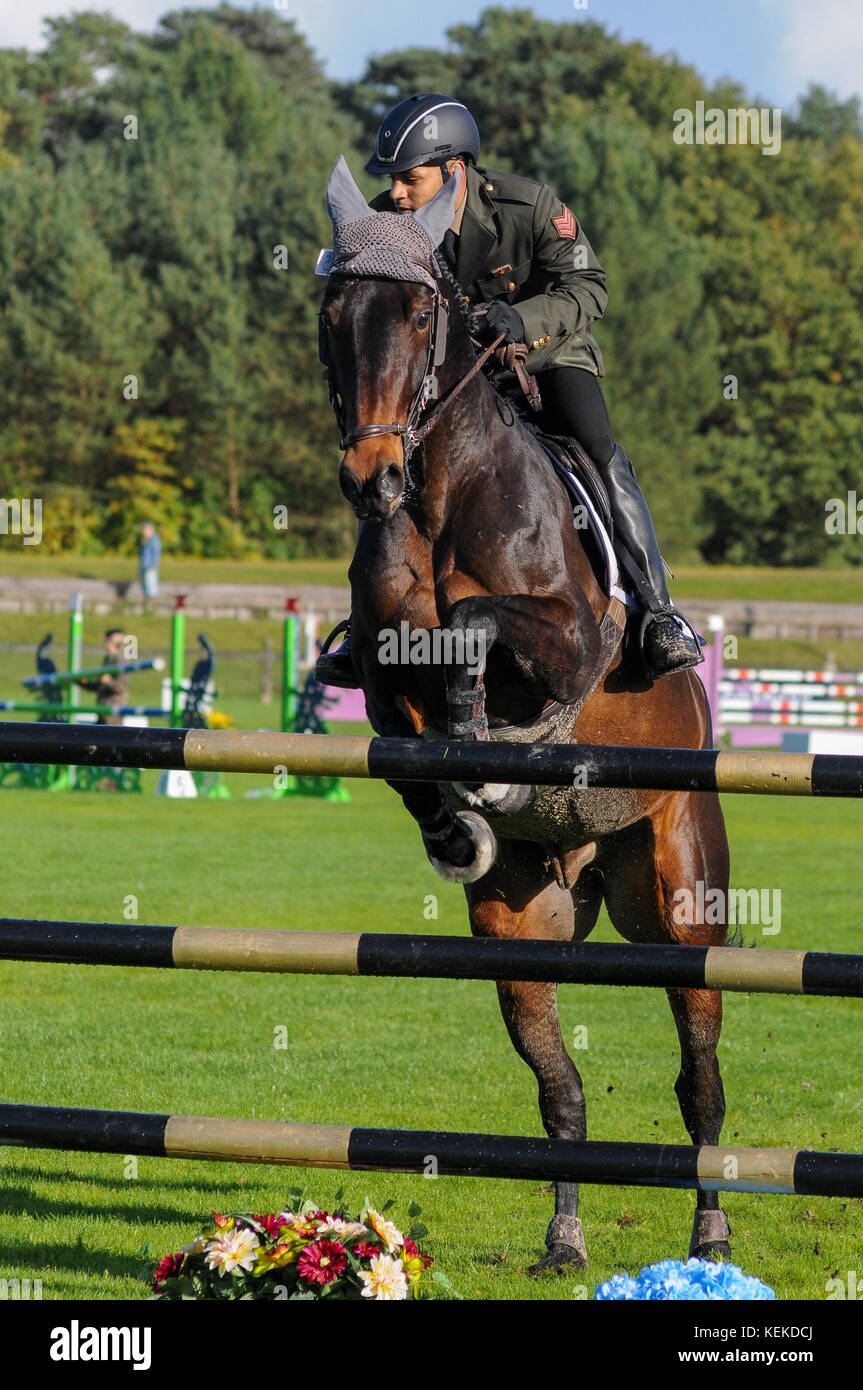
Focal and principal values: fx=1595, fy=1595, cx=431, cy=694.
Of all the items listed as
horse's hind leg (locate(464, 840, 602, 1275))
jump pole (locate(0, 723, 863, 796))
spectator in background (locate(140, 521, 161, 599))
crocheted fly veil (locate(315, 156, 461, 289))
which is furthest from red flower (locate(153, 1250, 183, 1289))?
spectator in background (locate(140, 521, 161, 599))

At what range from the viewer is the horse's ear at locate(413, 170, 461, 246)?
14.5 ft

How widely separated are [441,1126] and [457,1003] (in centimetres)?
287

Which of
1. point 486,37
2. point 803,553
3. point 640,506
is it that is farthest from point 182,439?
point 640,506

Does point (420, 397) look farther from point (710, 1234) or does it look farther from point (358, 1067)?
point (358, 1067)

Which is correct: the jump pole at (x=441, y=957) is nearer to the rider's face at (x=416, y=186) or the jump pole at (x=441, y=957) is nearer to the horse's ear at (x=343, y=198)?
the horse's ear at (x=343, y=198)

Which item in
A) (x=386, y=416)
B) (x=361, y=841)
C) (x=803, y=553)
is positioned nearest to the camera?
(x=386, y=416)

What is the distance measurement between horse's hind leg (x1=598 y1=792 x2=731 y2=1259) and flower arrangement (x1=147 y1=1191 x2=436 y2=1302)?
1.66m

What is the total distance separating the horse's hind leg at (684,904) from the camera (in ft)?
17.7

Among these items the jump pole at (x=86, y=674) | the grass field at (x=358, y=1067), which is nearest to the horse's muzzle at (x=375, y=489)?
the grass field at (x=358, y=1067)

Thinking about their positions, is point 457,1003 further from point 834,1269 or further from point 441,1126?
point 834,1269

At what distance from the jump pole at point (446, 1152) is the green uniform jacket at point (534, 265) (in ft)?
9.25

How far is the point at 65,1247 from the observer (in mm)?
5223

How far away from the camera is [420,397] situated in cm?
435

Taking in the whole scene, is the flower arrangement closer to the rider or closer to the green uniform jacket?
the rider
